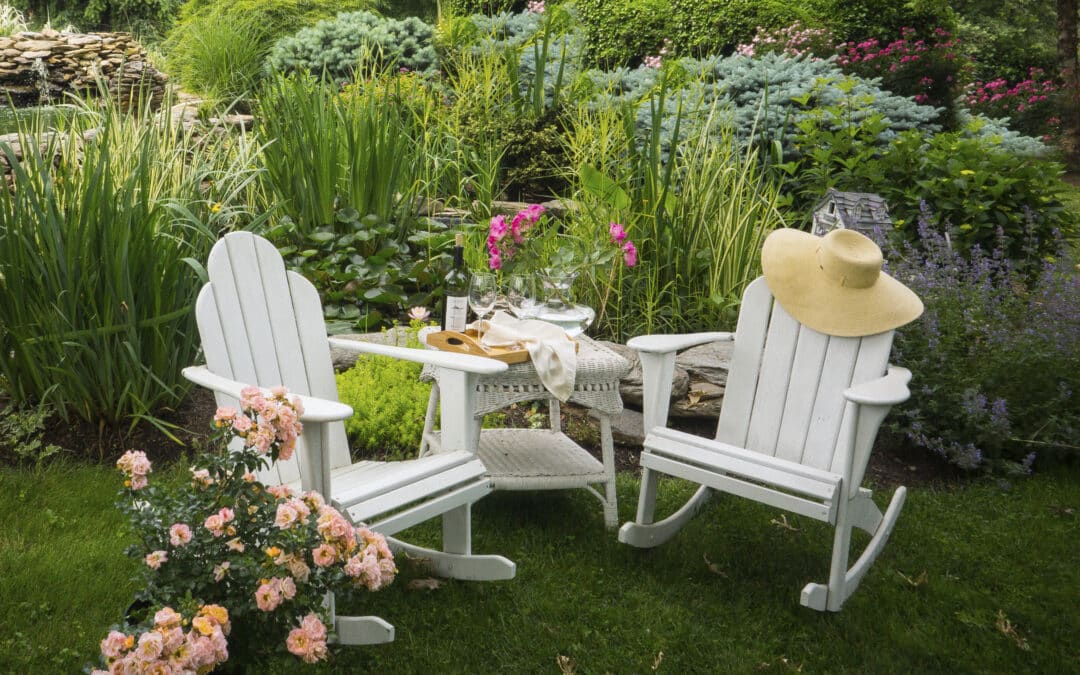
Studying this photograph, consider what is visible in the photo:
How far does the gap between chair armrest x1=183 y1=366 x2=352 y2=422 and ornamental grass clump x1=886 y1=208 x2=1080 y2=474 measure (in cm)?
238

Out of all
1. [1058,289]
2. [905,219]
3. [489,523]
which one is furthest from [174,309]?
[905,219]

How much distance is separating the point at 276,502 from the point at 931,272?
117 inches

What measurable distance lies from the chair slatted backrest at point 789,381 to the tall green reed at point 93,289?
6.32 feet

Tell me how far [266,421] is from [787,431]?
176 cm

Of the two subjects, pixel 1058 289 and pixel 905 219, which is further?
pixel 905 219

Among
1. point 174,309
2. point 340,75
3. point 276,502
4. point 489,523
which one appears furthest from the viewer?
point 340,75

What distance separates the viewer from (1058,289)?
3.77 meters

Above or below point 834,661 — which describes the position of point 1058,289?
above

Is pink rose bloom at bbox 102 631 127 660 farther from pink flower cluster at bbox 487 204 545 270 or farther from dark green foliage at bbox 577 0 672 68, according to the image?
dark green foliage at bbox 577 0 672 68

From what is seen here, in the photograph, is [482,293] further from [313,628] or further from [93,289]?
[313,628]

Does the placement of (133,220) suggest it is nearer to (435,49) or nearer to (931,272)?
(931,272)

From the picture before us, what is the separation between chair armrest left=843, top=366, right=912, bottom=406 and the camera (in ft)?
7.99

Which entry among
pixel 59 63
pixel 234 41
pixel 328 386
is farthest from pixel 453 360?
pixel 59 63

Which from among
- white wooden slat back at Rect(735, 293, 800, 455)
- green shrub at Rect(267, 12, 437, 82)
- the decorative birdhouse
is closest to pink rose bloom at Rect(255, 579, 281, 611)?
white wooden slat back at Rect(735, 293, 800, 455)
